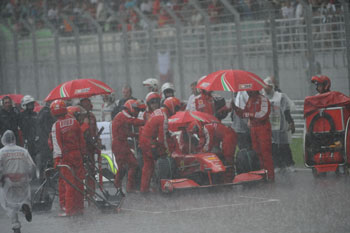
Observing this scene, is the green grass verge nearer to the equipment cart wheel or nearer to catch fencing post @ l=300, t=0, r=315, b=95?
catch fencing post @ l=300, t=0, r=315, b=95

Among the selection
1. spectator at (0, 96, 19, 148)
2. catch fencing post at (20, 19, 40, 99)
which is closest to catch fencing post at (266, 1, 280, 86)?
spectator at (0, 96, 19, 148)

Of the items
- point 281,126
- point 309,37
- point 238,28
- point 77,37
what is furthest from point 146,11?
point 281,126

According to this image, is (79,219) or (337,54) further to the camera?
(337,54)

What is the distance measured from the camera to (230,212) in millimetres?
10570

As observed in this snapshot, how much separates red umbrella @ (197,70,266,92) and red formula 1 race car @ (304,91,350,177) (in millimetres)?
946

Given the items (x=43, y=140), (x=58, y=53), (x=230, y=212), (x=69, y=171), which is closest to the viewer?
(x=230, y=212)

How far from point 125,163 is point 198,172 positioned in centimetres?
134

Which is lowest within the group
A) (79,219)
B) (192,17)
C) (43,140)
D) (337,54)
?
(79,219)

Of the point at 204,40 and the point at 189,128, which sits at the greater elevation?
the point at 204,40

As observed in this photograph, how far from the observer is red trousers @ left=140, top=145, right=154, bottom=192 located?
13.1m

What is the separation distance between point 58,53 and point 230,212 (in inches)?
496

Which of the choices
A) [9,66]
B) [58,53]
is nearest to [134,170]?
[58,53]

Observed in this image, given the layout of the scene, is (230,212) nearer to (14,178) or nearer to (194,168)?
(194,168)

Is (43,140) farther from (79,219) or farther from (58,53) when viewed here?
(58,53)
